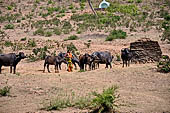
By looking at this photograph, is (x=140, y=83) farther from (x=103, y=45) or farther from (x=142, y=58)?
(x=103, y=45)

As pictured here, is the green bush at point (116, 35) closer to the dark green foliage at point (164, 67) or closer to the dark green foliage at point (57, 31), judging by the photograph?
the dark green foliage at point (57, 31)

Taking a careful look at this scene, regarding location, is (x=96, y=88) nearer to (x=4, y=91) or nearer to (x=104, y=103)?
(x=104, y=103)

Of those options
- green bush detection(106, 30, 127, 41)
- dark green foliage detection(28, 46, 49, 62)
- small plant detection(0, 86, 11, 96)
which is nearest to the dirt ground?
small plant detection(0, 86, 11, 96)

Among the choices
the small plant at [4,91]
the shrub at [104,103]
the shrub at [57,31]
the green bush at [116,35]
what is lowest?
the small plant at [4,91]

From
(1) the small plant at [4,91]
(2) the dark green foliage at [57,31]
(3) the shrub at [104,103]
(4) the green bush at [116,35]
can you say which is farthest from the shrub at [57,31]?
(3) the shrub at [104,103]

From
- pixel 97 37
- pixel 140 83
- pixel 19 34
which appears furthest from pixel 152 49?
pixel 19 34

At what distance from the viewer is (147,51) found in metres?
17.0

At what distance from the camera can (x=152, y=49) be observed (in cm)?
1698

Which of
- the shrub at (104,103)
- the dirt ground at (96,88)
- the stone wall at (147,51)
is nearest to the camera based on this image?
the shrub at (104,103)

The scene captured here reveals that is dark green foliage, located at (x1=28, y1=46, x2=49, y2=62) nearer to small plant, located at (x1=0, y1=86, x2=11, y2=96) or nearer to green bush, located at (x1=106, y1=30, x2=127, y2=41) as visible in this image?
green bush, located at (x1=106, y1=30, x2=127, y2=41)

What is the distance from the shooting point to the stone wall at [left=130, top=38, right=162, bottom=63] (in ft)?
55.7

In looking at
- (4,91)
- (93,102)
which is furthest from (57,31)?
(93,102)

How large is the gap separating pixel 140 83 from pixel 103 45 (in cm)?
1347

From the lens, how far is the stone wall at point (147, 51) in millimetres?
16984
